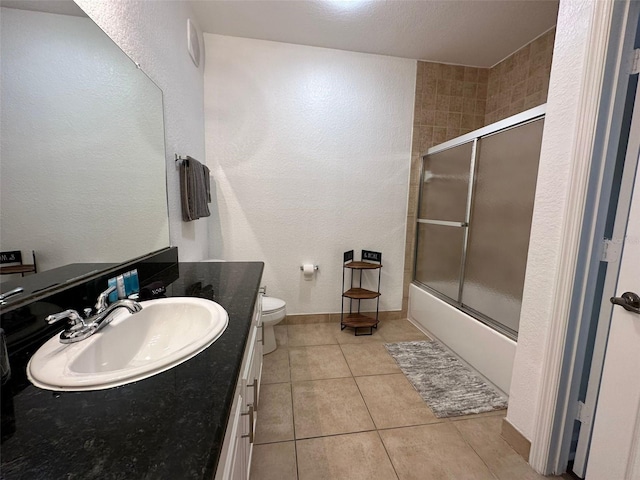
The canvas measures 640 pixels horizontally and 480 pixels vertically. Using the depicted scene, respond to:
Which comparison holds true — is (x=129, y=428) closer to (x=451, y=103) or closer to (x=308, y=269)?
(x=308, y=269)

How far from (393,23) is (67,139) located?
223 cm

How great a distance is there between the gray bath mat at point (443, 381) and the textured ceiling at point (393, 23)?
2.57 m

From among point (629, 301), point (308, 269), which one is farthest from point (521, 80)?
point (308, 269)

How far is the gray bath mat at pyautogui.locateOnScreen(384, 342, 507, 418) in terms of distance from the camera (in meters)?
1.65

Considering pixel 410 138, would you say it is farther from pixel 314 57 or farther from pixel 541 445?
pixel 541 445

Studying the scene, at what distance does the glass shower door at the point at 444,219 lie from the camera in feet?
7.36

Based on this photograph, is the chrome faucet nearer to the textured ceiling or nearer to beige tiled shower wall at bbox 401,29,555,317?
the textured ceiling

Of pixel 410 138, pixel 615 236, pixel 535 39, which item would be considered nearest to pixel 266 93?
pixel 410 138

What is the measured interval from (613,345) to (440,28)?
2.31 m

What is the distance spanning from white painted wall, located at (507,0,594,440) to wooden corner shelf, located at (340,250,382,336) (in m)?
1.34

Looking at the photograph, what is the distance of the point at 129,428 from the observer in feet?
1.57

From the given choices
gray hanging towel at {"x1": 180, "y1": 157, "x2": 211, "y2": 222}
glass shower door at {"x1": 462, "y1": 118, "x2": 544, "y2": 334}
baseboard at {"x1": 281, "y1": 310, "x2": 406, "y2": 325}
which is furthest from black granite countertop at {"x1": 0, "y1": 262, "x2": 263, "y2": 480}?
baseboard at {"x1": 281, "y1": 310, "x2": 406, "y2": 325}

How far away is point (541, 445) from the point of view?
1.21 m

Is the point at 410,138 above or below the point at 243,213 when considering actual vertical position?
above
